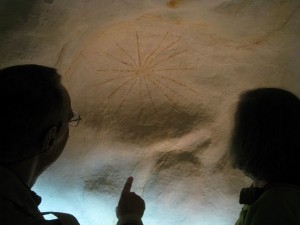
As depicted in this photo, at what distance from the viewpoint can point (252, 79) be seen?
3.83 m

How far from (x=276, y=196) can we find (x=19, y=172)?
119 centimetres

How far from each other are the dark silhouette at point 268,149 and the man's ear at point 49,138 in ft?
3.03

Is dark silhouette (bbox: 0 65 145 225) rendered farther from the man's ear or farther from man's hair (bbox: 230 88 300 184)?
man's hair (bbox: 230 88 300 184)

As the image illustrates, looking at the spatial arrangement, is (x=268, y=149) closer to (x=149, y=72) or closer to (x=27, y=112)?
(x=27, y=112)

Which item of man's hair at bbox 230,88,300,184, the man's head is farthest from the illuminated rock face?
man's hair at bbox 230,88,300,184

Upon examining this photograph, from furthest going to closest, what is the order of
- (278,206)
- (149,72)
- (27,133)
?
(149,72) → (27,133) → (278,206)

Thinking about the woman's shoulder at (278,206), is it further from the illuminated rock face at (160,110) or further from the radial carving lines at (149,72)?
the radial carving lines at (149,72)

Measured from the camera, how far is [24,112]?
1619 mm

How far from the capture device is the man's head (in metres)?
1.60

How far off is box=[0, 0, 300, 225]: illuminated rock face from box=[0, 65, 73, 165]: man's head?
5.57 ft

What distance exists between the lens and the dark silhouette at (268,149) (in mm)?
1507

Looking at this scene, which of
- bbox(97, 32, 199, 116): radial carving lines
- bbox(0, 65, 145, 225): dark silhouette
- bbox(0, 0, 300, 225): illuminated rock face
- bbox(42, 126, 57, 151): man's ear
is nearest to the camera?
bbox(0, 65, 145, 225): dark silhouette

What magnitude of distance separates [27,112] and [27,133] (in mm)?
100

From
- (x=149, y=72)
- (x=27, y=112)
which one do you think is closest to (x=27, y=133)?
(x=27, y=112)
